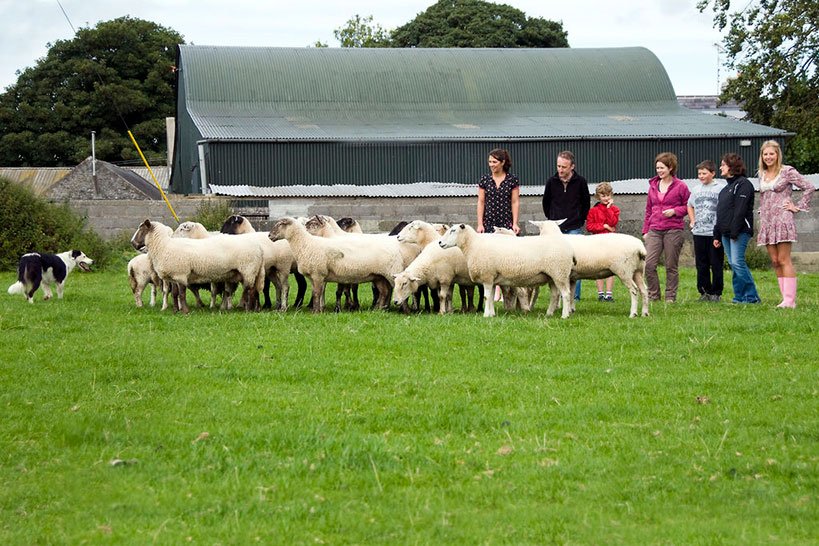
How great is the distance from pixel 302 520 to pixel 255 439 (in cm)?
162

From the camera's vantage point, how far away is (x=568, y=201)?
16141 millimetres

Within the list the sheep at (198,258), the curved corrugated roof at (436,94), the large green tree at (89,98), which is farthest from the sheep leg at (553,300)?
the large green tree at (89,98)

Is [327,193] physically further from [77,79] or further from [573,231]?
[77,79]

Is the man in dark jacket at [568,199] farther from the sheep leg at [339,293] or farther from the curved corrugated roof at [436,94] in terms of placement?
the curved corrugated roof at [436,94]

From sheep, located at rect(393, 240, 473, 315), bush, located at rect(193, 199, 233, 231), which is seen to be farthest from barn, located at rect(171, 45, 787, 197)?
sheep, located at rect(393, 240, 473, 315)

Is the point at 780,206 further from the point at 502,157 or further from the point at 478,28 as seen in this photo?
the point at 478,28

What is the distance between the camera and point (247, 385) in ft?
31.1

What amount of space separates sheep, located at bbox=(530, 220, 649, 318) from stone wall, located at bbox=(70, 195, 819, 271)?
1323 cm

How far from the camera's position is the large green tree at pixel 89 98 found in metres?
63.9

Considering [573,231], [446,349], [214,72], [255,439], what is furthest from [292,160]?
[255,439]

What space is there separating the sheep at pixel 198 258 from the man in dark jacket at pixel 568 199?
4190mm

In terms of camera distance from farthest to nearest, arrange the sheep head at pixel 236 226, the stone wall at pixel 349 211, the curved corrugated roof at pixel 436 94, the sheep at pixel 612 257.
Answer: the curved corrugated roof at pixel 436 94 < the stone wall at pixel 349 211 < the sheep head at pixel 236 226 < the sheep at pixel 612 257

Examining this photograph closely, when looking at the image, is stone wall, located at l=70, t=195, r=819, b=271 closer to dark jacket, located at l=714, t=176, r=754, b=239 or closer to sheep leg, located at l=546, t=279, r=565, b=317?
dark jacket, located at l=714, t=176, r=754, b=239

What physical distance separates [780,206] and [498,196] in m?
3.71
